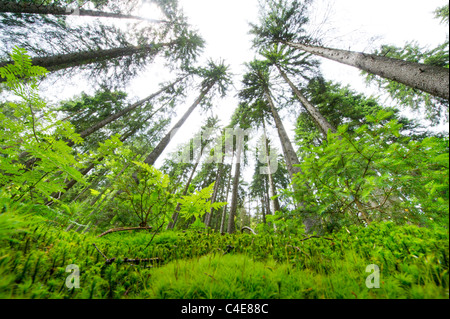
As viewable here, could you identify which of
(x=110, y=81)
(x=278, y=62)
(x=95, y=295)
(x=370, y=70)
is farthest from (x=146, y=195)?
(x=278, y=62)

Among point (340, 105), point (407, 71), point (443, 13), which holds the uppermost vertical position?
point (443, 13)

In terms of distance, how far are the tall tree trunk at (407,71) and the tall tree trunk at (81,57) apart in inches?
434

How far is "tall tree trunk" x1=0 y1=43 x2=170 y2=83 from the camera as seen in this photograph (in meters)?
6.58

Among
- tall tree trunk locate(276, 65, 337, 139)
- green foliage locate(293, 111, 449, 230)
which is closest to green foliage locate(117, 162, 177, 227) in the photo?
green foliage locate(293, 111, 449, 230)

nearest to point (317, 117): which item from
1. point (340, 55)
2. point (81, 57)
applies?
point (340, 55)

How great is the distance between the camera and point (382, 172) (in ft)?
8.19

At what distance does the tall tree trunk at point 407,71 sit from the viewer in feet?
7.90

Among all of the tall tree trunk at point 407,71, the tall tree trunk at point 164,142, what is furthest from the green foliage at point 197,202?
the tall tree trunk at point 164,142

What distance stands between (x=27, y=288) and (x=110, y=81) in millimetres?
12963

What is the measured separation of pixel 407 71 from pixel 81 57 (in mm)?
12322

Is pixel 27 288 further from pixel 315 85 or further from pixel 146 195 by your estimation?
pixel 315 85

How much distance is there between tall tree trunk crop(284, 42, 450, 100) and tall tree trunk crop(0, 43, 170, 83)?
1102 centimetres

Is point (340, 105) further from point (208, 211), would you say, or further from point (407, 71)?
point (208, 211)

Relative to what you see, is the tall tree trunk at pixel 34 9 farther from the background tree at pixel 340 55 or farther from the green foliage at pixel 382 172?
the green foliage at pixel 382 172
